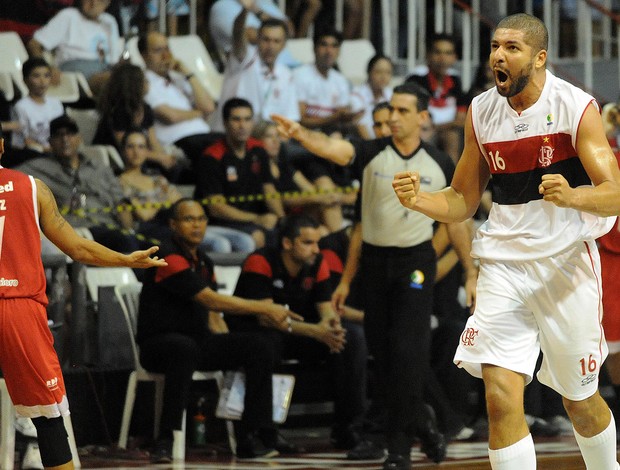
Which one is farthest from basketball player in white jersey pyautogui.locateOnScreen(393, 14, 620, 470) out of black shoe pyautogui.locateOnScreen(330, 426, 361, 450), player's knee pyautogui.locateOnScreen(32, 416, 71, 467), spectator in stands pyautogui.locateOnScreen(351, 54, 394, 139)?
spectator in stands pyautogui.locateOnScreen(351, 54, 394, 139)

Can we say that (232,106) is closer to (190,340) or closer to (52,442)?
(190,340)

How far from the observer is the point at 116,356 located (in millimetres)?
8789

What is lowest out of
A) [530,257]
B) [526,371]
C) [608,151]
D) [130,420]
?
[130,420]

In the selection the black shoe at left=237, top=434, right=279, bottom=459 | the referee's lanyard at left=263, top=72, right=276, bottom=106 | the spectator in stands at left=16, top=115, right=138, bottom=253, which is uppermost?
the referee's lanyard at left=263, top=72, right=276, bottom=106

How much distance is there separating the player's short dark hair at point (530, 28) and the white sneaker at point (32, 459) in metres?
3.93

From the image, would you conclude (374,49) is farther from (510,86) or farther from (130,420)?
(510,86)

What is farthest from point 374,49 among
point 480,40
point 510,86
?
point 510,86

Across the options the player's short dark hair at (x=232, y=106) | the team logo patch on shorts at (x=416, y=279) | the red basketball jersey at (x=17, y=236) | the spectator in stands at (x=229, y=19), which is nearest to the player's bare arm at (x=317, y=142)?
the team logo patch on shorts at (x=416, y=279)

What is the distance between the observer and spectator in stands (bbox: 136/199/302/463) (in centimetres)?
817

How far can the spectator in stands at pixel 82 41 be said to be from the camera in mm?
11367

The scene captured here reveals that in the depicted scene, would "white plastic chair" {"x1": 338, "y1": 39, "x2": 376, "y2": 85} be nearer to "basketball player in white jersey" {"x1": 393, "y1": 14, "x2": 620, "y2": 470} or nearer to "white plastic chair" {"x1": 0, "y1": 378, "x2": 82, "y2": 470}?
"white plastic chair" {"x1": 0, "y1": 378, "x2": 82, "y2": 470}

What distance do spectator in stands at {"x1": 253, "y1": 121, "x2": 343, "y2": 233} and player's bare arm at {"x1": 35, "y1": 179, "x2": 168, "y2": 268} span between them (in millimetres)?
4579

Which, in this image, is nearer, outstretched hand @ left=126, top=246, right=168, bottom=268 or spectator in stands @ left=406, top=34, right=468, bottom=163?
outstretched hand @ left=126, top=246, right=168, bottom=268

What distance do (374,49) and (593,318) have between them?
9.07 meters
